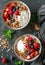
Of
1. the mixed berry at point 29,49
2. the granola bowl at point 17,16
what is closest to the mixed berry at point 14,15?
the granola bowl at point 17,16

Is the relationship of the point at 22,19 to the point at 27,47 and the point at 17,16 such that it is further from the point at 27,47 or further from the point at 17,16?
the point at 27,47

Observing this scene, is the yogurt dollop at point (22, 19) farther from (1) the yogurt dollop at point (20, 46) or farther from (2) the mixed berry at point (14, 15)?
(1) the yogurt dollop at point (20, 46)

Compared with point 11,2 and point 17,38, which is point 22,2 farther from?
point 17,38

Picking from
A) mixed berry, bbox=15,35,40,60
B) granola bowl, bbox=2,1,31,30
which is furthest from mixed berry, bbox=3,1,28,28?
mixed berry, bbox=15,35,40,60

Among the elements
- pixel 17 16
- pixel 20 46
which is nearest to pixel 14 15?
pixel 17 16

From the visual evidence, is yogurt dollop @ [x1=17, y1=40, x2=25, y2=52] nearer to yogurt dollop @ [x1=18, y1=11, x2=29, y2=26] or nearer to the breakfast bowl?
the breakfast bowl

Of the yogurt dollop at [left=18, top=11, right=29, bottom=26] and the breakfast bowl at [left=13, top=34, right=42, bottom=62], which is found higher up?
the yogurt dollop at [left=18, top=11, right=29, bottom=26]

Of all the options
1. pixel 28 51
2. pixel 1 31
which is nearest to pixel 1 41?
pixel 1 31
